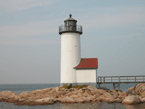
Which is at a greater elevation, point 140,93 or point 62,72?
point 62,72

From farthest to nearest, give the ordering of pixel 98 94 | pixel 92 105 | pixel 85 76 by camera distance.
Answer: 1. pixel 85 76
2. pixel 98 94
3. pixel 92 105

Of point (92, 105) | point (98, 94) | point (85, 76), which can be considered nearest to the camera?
point (92, 105)

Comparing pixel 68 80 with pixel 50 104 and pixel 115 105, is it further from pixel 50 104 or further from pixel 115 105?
pixel 115 105

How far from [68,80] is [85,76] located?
2.40 metres

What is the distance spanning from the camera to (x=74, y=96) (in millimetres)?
22531

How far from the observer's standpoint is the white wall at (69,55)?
26828 millimetres

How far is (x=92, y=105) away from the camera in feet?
65.7

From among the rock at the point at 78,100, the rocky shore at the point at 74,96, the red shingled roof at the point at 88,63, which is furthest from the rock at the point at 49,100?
the red shingled roof at the point at 88,63

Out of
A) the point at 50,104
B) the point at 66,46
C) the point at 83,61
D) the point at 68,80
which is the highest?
the point at 66,46

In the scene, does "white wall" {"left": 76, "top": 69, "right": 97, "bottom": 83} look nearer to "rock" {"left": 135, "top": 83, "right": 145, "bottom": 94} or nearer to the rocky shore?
the rocky shore

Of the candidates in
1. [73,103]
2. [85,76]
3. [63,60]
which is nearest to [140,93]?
[85,76]

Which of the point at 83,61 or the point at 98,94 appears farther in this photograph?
the point at 83,61

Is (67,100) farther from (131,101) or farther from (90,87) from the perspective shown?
(131,101)

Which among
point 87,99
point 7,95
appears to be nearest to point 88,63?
point 87,99
